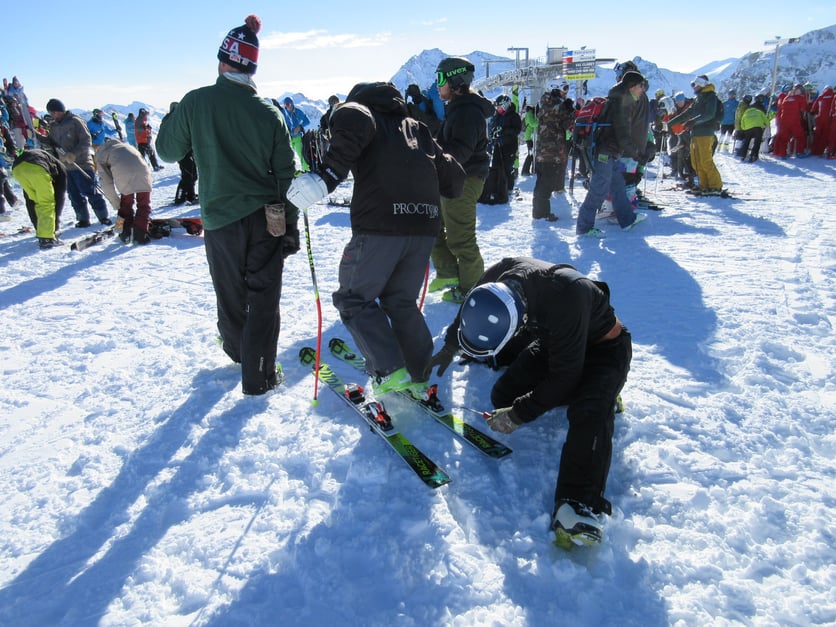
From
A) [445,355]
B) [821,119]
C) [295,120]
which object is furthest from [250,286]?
[821,119]

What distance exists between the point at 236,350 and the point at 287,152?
1505mm

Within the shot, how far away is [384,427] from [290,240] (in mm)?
1458

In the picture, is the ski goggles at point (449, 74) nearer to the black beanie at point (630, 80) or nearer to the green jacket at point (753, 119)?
the black beanie at point (630, 80)

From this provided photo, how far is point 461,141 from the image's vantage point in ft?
14.1

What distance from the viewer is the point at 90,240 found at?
7.90 m

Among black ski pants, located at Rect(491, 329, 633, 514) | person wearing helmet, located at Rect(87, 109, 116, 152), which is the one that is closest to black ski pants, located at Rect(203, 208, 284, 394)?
black ski pants, located at Rect(491, 329, 633, 514)

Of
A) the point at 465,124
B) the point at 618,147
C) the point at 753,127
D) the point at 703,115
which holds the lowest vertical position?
the point at 618,147

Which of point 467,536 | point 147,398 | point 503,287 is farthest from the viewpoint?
point 147,398

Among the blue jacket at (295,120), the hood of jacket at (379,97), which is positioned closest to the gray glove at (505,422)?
the hood of jacket at (379,97)

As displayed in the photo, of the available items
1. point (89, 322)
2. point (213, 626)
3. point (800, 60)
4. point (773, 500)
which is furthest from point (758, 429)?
point (800, 60)

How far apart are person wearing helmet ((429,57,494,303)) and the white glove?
1778 mm

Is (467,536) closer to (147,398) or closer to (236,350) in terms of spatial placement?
(236,350)

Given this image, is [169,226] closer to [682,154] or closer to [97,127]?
[97,127]

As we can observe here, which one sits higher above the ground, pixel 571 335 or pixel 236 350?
pixel 571 335
